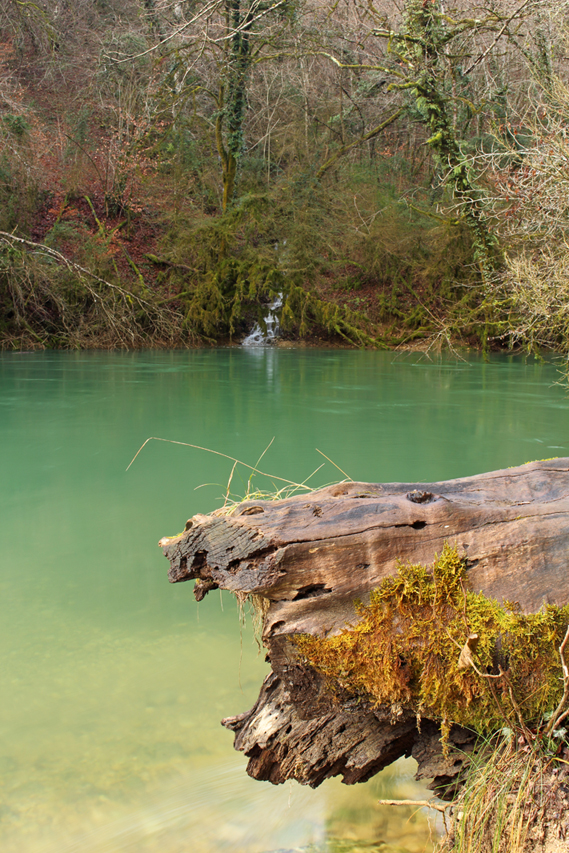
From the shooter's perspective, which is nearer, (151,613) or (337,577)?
(337,577)

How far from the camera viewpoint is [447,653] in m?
1.72

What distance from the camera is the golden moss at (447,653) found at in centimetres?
171

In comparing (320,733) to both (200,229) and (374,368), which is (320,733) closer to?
(374,368)

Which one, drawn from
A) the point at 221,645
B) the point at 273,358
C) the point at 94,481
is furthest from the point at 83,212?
the point at 221,645

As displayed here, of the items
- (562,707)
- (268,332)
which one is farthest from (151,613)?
(268,332)

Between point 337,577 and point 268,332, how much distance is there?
16139mm

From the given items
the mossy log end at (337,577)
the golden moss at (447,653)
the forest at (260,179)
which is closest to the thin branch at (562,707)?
the golden moss at (447,653)

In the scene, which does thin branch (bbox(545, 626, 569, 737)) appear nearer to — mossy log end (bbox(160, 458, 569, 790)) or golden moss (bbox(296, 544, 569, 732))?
golden moss (bbox(296, 544, 569, 732))

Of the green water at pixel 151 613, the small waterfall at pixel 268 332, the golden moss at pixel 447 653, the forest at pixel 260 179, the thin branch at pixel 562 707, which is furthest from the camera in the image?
the small waterfall at pixel 268 332

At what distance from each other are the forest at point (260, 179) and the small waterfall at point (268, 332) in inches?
10.0

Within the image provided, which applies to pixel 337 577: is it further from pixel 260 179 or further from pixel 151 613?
pixel 260 179

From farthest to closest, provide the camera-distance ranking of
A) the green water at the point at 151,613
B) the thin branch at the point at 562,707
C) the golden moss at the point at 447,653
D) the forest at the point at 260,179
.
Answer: the forest at the point at 260,179 < the green water at the point at 151,613 < the golden moss at the point at 447,653 < the thin branch at the point at 562,707

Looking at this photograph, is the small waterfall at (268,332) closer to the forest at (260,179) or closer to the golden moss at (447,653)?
the forest at (260,179)

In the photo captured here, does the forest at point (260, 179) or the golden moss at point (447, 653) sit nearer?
the golden moss at point (447, 653)
